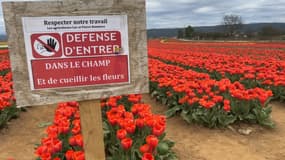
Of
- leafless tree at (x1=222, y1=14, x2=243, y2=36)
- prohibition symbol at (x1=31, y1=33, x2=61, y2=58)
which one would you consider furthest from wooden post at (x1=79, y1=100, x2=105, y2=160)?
leafless tree at (x1=222, y1=14, x2=243, y2=36)

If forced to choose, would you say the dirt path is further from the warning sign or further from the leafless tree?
the leafless tree

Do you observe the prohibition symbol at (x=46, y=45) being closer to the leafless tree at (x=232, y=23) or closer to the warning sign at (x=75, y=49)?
the warning sign at (x=75, y=49)

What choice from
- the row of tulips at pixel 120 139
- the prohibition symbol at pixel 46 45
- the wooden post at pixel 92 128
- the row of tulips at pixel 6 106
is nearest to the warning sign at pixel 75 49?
the prohibition symbol at pixel 46 45

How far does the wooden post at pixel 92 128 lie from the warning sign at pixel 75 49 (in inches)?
9.0

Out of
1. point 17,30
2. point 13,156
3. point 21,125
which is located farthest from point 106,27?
point 21,125

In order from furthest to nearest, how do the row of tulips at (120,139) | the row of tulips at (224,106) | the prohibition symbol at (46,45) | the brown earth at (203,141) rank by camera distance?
the row of tulips at (224,106), the brown earth at (203,141), the row of tulips at (120,139), the prohibition symbol at (46,45)

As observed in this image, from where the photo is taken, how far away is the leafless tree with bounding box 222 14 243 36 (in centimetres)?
7318

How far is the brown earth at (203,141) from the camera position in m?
3.47

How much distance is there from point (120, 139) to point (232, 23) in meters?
79.7

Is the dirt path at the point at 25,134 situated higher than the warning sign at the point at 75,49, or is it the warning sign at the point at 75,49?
the warning sign at the point at 75,49

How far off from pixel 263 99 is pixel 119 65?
2.97 metres

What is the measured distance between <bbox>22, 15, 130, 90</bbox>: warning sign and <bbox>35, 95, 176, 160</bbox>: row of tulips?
71 cm

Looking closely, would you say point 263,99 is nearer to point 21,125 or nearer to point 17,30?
point 17,30

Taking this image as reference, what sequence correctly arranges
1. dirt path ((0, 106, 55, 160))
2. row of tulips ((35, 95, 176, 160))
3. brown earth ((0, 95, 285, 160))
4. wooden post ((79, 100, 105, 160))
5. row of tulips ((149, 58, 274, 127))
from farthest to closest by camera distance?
1. row of tulips ((149, 58, 274, 127))
2. dirt path ((0, 106, 55, 160))
3. brown earth ((0, 95, 285, 160))
4. row of tulips ((35, 95, 176, 160))
5. wooden post ((79, 100, 105, 160))
